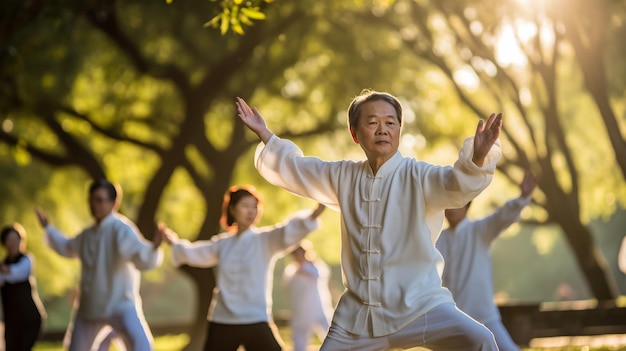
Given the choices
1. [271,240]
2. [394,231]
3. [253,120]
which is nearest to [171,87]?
[271,240]

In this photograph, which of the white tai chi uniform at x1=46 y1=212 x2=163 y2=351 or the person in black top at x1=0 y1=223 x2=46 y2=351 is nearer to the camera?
the white tai chi uniform at x1=46 y1=212 x2=163 y2=351

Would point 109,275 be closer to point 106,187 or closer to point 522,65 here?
point 106,187

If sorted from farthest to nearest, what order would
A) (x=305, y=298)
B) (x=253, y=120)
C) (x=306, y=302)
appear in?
(x=305, y=298) < (x=306, y=302) < (x=253, y=120)

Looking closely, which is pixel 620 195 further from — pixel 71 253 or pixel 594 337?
pixel 71 253

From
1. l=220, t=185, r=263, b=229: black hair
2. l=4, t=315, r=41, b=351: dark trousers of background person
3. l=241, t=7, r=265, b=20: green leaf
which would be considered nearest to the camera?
l=241, t=7, r=265, b=20: green leaf

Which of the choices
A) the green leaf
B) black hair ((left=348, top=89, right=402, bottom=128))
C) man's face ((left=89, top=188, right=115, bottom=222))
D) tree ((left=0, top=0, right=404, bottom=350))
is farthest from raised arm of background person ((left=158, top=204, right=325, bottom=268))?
tree ((left=0, top=0, right=404, bottom=350))

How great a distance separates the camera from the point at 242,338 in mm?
10398

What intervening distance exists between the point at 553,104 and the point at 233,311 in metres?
13.7

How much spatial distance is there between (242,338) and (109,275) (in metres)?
1.86

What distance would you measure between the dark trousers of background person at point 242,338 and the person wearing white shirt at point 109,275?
0.87 m

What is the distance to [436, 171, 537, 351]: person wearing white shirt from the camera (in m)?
11.3

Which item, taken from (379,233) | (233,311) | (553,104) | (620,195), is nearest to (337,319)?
(379,233)

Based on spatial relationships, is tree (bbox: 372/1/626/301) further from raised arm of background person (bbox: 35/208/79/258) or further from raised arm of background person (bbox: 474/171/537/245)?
raised arm of background person (bbox: 35/208/79/258)

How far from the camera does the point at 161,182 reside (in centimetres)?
2391
